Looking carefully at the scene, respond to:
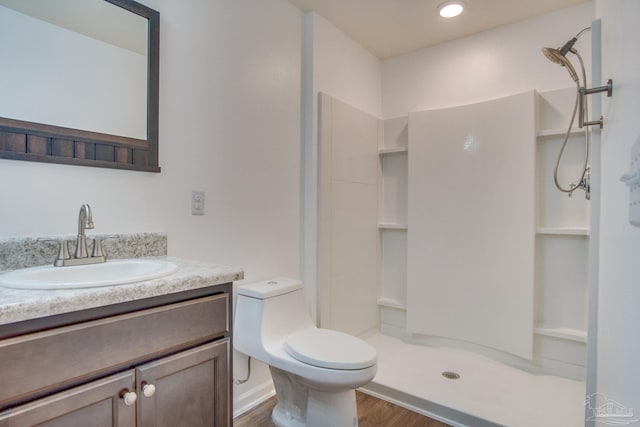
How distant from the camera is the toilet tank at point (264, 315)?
167 cm

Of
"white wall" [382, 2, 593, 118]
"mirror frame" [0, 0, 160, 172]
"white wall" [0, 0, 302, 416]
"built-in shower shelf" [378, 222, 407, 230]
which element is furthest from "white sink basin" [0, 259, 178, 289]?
"white wall" [382, 2, 593, 118]

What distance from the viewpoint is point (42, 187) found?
1.16 meters

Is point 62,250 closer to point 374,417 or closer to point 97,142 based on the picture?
point 97,142

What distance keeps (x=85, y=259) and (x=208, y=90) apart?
93cm

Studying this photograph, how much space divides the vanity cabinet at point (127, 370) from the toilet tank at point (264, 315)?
0.55m

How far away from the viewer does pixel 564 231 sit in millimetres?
2096

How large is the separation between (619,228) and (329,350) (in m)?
1.14

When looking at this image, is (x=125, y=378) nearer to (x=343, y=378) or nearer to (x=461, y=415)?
(x=343, y=378)

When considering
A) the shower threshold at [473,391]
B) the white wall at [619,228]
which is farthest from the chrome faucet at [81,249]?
the shower threshold at [473,391]

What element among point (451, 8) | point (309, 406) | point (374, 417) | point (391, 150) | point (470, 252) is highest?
point (451, 8)

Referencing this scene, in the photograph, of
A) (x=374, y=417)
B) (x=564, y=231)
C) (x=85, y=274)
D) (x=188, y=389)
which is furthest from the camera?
(x=564, y=231)

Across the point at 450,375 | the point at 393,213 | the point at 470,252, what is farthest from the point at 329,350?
the point at 393,213

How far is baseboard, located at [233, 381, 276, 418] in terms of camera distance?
5.89 feet

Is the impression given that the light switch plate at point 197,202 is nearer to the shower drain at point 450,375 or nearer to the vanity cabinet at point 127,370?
the vanity cabinet at point 127,370
